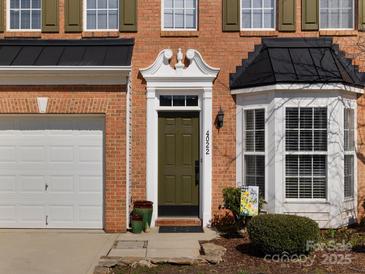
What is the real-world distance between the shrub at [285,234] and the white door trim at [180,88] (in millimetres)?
2768

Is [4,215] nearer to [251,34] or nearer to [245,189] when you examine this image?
[245,189]

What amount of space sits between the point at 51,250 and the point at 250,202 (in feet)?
11.6

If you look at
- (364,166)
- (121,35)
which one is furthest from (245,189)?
(121,35)

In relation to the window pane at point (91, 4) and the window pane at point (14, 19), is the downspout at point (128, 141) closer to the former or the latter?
the window pane at point (91, 4)

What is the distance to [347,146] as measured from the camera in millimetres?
10133

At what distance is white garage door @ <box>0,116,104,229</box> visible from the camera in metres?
10.0

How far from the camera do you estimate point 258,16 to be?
10773 millimetres

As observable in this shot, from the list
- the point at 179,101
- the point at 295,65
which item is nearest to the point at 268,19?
the point at 295,65

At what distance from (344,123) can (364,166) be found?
1126 millimetres

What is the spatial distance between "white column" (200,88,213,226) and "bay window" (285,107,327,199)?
5.31 ft

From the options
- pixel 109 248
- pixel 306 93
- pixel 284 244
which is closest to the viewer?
pixel 284 244

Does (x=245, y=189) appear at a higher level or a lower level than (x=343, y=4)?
lower

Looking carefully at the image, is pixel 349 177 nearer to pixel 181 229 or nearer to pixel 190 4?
pixel 181 229

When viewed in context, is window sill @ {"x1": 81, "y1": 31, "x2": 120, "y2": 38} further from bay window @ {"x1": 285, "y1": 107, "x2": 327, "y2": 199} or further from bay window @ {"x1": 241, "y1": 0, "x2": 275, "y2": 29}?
bay window @ {"x1": 285, "y1": 107, "x2": 327, "y2": 199}
